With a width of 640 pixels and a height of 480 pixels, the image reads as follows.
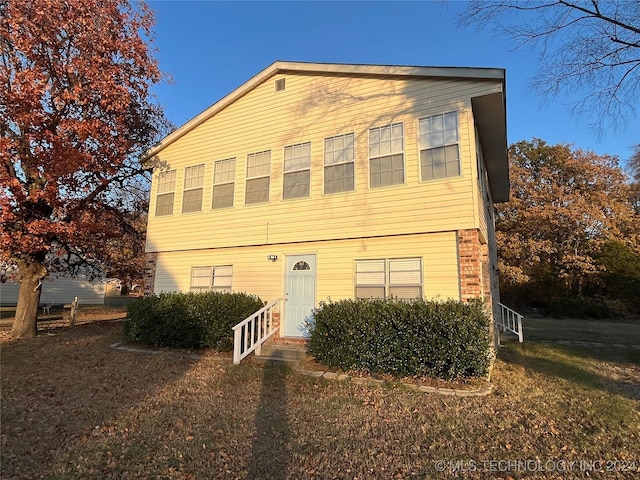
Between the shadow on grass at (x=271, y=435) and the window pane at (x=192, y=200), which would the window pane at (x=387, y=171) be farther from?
the window pane at (x=192, y=200)

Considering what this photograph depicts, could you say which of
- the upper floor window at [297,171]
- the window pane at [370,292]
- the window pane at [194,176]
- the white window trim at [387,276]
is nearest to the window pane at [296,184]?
the upper floor window at [297,171]

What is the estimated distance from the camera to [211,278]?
1062 centimetres

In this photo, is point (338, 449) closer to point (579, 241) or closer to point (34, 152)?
point (34, 152)

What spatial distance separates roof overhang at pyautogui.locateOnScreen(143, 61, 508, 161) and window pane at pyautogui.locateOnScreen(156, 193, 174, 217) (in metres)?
1.57

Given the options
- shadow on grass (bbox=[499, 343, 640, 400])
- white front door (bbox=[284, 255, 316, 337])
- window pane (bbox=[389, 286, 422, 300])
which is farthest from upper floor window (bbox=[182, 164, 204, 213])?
shadow on grass (bbox=[499, 343, 640, 400])

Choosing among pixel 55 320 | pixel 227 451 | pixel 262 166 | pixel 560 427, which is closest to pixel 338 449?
pixel 227 451

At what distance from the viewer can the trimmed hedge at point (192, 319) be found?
870 centimetres

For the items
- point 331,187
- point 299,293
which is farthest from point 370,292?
point 331,187

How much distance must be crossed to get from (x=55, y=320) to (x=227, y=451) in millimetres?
13943

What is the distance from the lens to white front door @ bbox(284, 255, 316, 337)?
904cm

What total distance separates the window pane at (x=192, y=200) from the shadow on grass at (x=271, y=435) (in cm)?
640

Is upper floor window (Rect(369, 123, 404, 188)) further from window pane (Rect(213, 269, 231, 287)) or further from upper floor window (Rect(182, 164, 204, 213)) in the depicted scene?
upper floor window (Rect(182, 164, 204, 213))

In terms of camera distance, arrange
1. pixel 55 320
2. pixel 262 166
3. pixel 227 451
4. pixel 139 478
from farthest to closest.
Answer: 1. pixel 55 320
2. pixel 262 166
3. pixel 227 451
4. pixel 139 478

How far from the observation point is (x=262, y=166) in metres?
10.3
